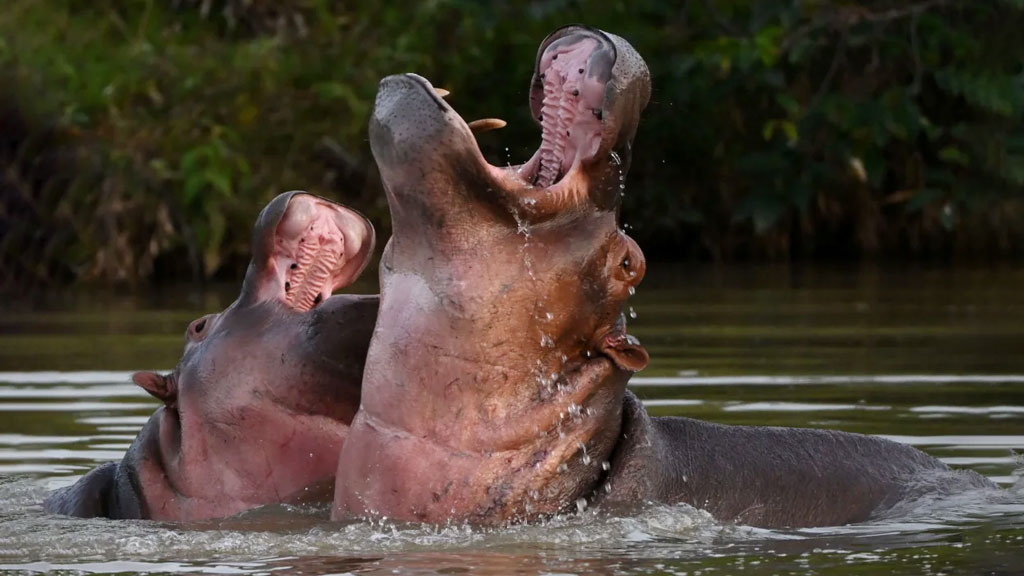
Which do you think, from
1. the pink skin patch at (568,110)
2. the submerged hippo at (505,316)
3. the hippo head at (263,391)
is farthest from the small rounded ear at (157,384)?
the pink skin patch at (568,110)

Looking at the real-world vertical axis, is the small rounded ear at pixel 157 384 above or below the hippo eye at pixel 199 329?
below

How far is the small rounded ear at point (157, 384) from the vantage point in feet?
16.0

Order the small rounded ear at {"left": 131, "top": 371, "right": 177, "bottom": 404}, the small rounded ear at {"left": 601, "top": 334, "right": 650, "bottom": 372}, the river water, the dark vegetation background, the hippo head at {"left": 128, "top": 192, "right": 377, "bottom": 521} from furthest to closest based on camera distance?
1. the dark vegetation background
2. the small rounded ear at {"left": 131, "top": 371, "right": 177, "bottom": 404}
3. the hippo head at {"left": 128, "top": 192, "right": 377, "bottom": 521}
4. the small rounded ear at {"left": 601, "top": 334, "right": 650, "bottom": 372}
5. the river water

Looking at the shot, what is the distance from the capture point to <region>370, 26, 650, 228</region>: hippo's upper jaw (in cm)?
419

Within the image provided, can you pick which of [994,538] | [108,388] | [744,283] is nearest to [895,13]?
[744,283]

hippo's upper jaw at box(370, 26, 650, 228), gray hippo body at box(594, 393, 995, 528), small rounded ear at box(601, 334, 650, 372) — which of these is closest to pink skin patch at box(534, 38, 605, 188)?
hippo's upper jaw at box(370, 26, 650, 228)

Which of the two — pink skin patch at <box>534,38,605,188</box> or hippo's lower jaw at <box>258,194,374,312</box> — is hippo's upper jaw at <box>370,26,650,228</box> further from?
hippo's lower jaw at <box>258,194,374,312</box>

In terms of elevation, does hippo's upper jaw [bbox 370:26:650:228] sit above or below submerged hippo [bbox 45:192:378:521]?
above

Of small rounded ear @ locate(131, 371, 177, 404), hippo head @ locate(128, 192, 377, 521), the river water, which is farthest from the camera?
small rounded ear @ locate(131, 371, 177, 404)

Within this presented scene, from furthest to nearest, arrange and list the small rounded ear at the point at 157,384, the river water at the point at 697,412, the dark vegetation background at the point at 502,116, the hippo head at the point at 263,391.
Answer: the dark vegetation background at the point at 502,116
the small rounded ear at the point at 157,384
the hippo head at the point at 263,391
the river water at the point at 697,412

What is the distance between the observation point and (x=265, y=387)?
15.5 ft

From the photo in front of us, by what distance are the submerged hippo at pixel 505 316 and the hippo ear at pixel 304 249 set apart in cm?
62

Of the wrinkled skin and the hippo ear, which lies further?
the hippo ear

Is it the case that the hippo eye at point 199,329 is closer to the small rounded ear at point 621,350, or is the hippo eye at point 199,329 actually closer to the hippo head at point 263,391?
the hippo head at point 263,391
